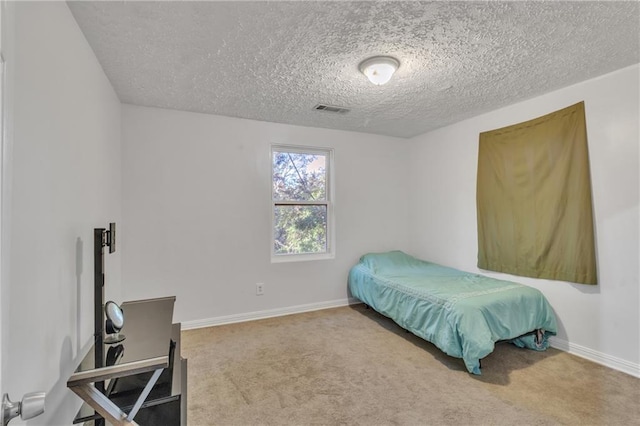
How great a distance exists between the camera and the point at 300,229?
151 inches

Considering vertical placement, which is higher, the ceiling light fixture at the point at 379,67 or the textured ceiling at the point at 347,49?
the textured ceiling at the point at 347,49

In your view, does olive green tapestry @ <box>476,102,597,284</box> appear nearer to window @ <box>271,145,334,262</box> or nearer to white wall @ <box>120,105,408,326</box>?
white wall @ <box>120,105,408,326</box>

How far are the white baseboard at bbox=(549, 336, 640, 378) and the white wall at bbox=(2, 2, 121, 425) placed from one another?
11.6 ft

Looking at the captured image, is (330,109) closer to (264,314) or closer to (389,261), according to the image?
(389,261)

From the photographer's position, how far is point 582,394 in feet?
6.62

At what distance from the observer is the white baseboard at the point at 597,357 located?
7.38ft

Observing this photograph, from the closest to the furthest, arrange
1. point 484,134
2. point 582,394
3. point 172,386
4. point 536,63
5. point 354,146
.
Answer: point 172,386
point 582,394
point 536,63
point 484,134
point 354,146

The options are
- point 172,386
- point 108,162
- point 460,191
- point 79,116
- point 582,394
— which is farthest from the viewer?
point 460,191

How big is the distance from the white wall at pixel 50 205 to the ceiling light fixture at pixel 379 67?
1760 mm

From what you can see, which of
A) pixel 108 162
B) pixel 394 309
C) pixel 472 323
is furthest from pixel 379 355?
pixel 108 162

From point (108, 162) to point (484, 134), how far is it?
3717mm

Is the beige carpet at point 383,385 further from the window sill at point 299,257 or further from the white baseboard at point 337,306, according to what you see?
the window sill at point 299,257

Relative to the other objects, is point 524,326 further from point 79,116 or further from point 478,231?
point 79,116

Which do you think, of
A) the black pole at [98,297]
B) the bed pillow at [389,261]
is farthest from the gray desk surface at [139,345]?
the bed pillow at [389,261]
